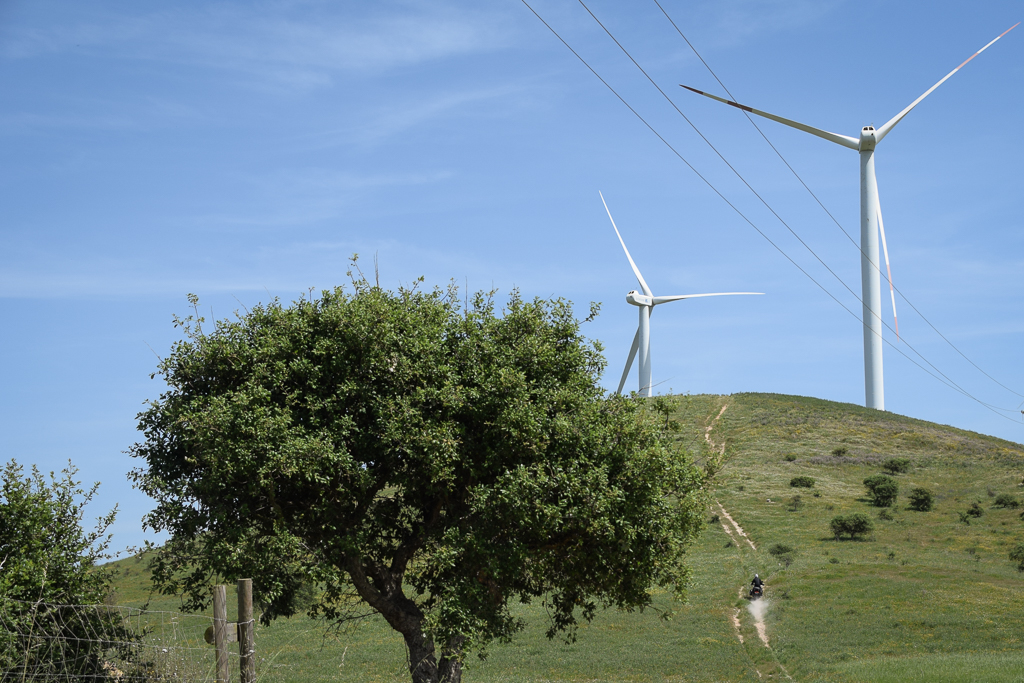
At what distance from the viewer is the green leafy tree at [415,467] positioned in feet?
47.8

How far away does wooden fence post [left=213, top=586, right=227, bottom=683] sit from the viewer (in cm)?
1081

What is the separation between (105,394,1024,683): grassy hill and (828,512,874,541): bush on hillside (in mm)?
802

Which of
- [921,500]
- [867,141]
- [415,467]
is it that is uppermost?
[867,141]

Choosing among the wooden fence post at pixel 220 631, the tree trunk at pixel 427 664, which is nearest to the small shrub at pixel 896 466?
the tree trunk at pixel 427 664

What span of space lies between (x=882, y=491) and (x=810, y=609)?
99.9 ft

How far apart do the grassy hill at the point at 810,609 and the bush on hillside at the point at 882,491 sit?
1.14 metres

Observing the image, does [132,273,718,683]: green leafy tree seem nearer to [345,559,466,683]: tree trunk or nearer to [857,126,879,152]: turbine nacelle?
[345,559,466,683]: tree trunk

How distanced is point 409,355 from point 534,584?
640 cm

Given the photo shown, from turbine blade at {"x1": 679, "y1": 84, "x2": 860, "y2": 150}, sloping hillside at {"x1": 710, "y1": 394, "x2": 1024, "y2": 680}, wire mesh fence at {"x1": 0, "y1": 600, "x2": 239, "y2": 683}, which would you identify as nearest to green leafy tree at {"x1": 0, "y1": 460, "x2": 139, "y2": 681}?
wire mesh fence at {"x1": 0, "y1": 600, "x2": 239, "y2": 683}

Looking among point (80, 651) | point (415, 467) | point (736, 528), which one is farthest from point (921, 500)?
point (80, 651)

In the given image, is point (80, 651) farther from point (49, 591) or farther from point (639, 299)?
point (639, 299)

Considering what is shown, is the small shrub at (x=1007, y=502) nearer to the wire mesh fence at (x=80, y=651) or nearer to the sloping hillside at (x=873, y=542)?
the sloping hillside at (x=873, y=542)

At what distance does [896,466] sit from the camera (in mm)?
77188

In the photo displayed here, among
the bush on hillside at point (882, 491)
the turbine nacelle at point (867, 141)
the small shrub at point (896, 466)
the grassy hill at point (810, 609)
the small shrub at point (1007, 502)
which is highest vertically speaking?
the turbine nacelle at point (867, 141)
